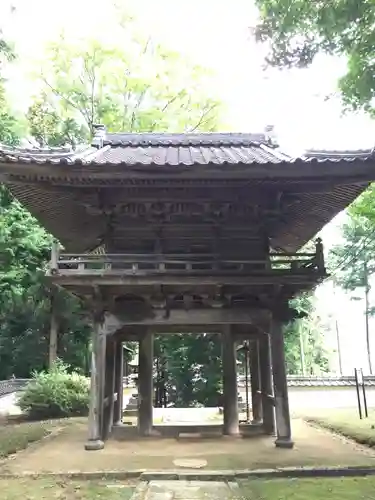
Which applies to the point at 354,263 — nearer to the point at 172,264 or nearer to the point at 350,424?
the point at 350,424

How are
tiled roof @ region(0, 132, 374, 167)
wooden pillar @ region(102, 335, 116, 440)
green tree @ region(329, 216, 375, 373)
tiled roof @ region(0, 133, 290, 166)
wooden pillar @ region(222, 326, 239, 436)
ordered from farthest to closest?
green tree @ region(329, 216, 375, 373) < wooden pillar @ region(222, 326, 239, 436) < wooden pillar @ region(102, 335, 116, 440) < tiled roof @ region(0, 133, 290, 166) < tiled roof @ region(0, 132, 374, 167)

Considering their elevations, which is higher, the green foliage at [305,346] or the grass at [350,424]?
the green foliage at [305,346]

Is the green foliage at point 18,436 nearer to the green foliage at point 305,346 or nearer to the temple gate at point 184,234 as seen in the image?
the temple gate at point 184,234

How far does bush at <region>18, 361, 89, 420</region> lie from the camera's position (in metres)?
16.1

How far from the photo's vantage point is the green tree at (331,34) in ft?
23.2

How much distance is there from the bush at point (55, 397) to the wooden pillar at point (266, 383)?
7.90 m

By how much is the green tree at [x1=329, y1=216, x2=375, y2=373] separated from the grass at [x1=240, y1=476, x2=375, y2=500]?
67.3 feet

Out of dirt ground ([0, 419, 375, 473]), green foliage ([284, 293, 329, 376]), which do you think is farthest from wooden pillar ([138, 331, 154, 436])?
green foliage ([284, 293, 329, 376])

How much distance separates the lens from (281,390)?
368 inches

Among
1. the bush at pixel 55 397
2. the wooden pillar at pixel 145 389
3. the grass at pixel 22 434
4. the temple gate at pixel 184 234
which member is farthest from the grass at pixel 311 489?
the bush at pixel 55 397

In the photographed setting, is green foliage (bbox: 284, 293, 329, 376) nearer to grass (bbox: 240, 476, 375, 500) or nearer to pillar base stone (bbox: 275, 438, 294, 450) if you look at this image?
pillar base stone (bbox: 275, 438, 294, 450)

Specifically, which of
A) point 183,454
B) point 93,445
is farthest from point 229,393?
point 93,445

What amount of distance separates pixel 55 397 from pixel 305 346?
78.9ft

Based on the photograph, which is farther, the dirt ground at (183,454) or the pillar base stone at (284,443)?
the pillar base stone at (284,443)
